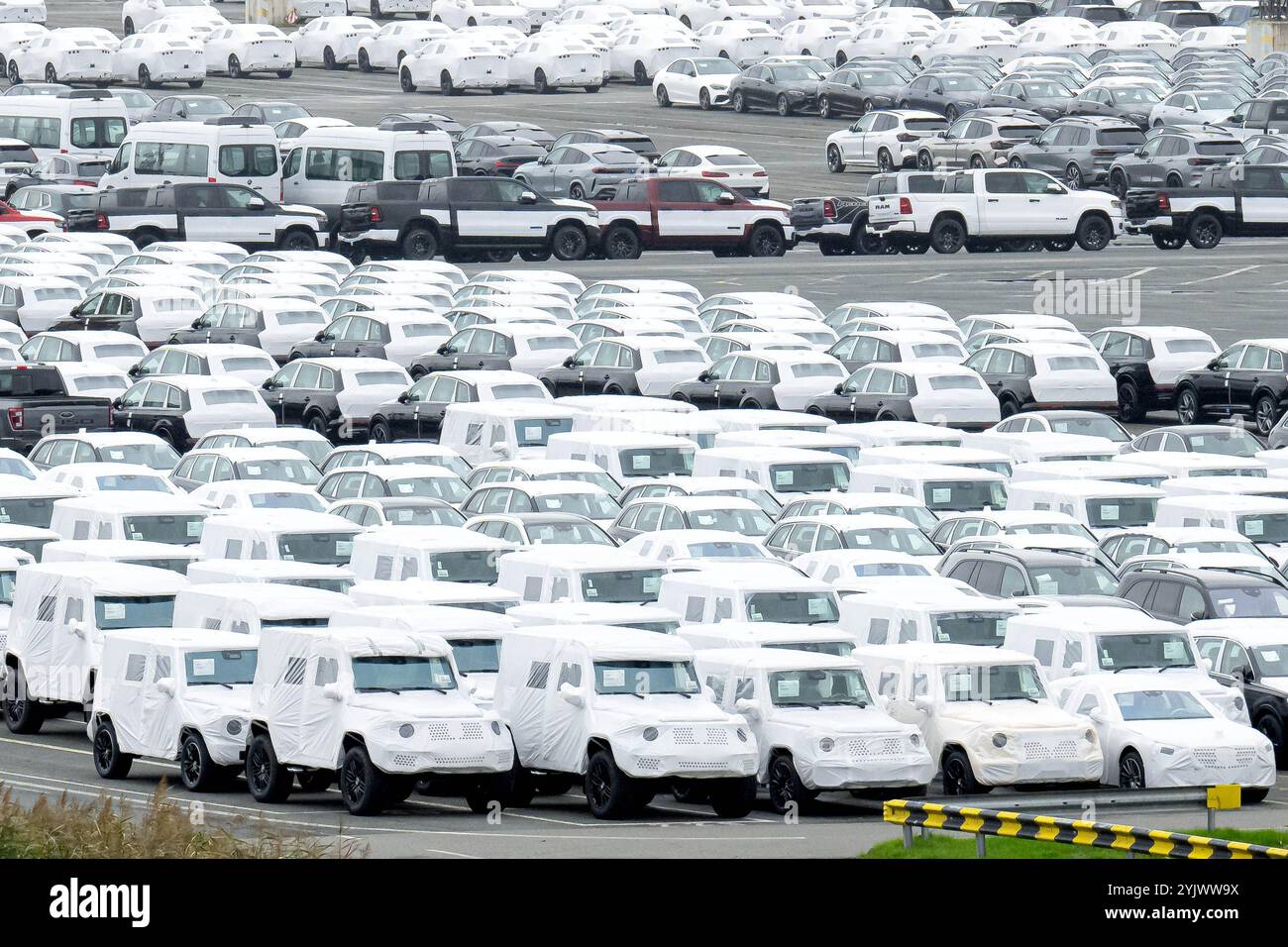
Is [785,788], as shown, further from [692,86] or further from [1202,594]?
[692,86]

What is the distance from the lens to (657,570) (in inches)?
1172

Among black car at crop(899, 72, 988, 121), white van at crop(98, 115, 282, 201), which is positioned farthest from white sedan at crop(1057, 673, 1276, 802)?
black car at crop(899, 72, 988, 121)

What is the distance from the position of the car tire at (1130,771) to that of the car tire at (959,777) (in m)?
1.28

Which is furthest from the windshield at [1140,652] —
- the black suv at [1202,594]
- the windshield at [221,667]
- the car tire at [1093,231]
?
the car tire at [1093,231]

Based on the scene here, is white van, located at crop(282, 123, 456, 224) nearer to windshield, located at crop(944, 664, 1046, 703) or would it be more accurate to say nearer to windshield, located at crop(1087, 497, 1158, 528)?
windshield, located at crop(1087, 497, 1158, 528)

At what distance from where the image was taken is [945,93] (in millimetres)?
76625

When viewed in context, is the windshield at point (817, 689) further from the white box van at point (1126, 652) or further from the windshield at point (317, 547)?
the windshield at point (317, 547)

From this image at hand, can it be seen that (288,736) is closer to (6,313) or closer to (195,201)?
(6,313)

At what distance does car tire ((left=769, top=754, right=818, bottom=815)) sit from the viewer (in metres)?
24.4

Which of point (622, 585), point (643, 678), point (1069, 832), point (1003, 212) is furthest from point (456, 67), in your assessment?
point (1069, 832)

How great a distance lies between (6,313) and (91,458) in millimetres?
13648

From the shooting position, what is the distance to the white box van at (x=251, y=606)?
26766mm

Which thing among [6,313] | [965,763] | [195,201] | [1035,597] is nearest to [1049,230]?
[195,201]
